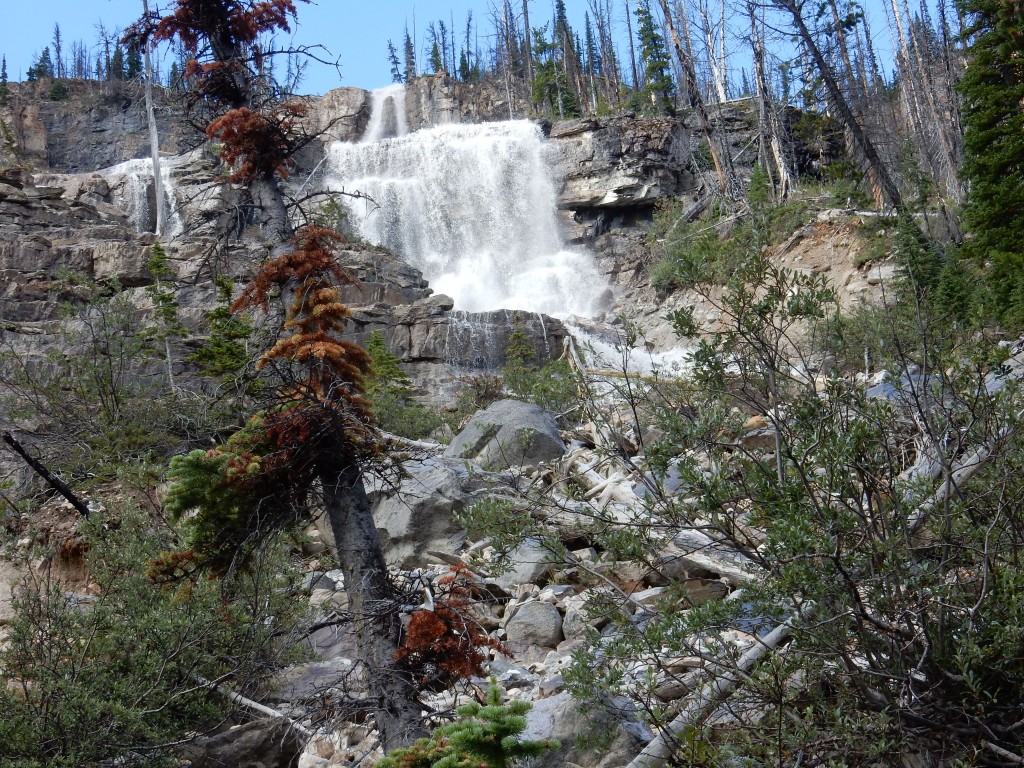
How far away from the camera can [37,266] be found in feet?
83.7

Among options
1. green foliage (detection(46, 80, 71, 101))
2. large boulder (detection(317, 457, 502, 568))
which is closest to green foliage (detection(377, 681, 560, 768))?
large boulder (detection(317, 457, 502, 568))

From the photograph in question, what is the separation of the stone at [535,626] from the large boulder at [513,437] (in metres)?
3.27

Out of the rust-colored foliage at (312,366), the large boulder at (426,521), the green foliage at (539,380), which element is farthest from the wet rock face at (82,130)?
the rust-colored foliage at (312,366)

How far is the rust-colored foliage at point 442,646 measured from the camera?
584 centimetres

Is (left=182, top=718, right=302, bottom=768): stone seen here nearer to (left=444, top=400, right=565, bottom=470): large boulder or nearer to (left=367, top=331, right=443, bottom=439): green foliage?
(left=444, top=400, right=565, bottom=470): large boulder

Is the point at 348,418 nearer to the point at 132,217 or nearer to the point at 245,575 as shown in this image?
the point at 245,575

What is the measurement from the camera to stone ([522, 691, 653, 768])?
15.4 ft

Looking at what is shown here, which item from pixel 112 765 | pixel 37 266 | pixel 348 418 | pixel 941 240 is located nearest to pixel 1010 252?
pixel 941 240

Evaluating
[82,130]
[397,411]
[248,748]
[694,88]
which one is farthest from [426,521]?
[82,130]

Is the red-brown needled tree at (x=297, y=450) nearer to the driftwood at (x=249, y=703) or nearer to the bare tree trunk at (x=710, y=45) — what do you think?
the driftwood at (x=249, y=703)

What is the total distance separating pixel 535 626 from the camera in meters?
7.32

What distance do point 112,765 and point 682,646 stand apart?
410 cm

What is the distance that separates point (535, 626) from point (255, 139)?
486 cm

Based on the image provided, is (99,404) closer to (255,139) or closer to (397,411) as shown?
(397,411)
